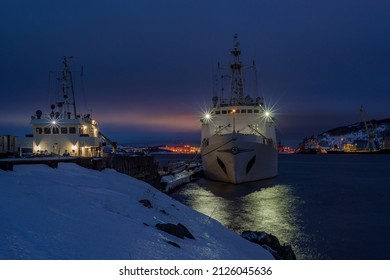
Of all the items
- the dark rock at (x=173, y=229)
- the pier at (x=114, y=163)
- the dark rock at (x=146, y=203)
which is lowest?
the dark rock at (x=173, y=229)

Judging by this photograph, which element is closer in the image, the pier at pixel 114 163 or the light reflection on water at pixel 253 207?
the pier at pixel 114 163

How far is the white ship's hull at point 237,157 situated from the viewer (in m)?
44.8

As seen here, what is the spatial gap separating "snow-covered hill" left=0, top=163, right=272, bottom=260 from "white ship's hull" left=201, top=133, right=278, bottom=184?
29619 mm

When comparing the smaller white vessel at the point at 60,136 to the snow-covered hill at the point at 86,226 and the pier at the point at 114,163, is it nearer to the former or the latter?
the pier at the point at 114,163

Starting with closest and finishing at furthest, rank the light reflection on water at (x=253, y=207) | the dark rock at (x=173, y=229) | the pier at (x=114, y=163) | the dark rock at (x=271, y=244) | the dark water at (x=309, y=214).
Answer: the dark rock at (x=173, y=229) < the dark rock at (x=271, y=244) < the pier at (x=114, y=163) < the dark water at (x=309, y=214) < the light reflection on water at (x=253, y=207)

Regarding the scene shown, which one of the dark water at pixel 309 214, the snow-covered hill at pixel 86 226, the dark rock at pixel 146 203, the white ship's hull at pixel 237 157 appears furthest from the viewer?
the white ship's hull at pixel 237 157

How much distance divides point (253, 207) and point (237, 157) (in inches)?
504

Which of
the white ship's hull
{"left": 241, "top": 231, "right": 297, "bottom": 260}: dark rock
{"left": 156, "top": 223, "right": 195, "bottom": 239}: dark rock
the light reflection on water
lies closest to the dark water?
the light reflection on water

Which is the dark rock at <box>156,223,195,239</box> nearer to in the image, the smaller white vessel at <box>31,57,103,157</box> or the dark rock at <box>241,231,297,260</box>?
the dark rock at <box>241,231,297,260</box>

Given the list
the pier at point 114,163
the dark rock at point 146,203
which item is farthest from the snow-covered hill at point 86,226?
the pier at point 114,163

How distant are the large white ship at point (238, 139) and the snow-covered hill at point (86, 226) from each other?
100ft

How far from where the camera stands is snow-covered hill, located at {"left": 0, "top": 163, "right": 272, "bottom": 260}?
7.41 metres

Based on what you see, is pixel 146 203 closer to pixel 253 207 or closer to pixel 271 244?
pixel 271 244
